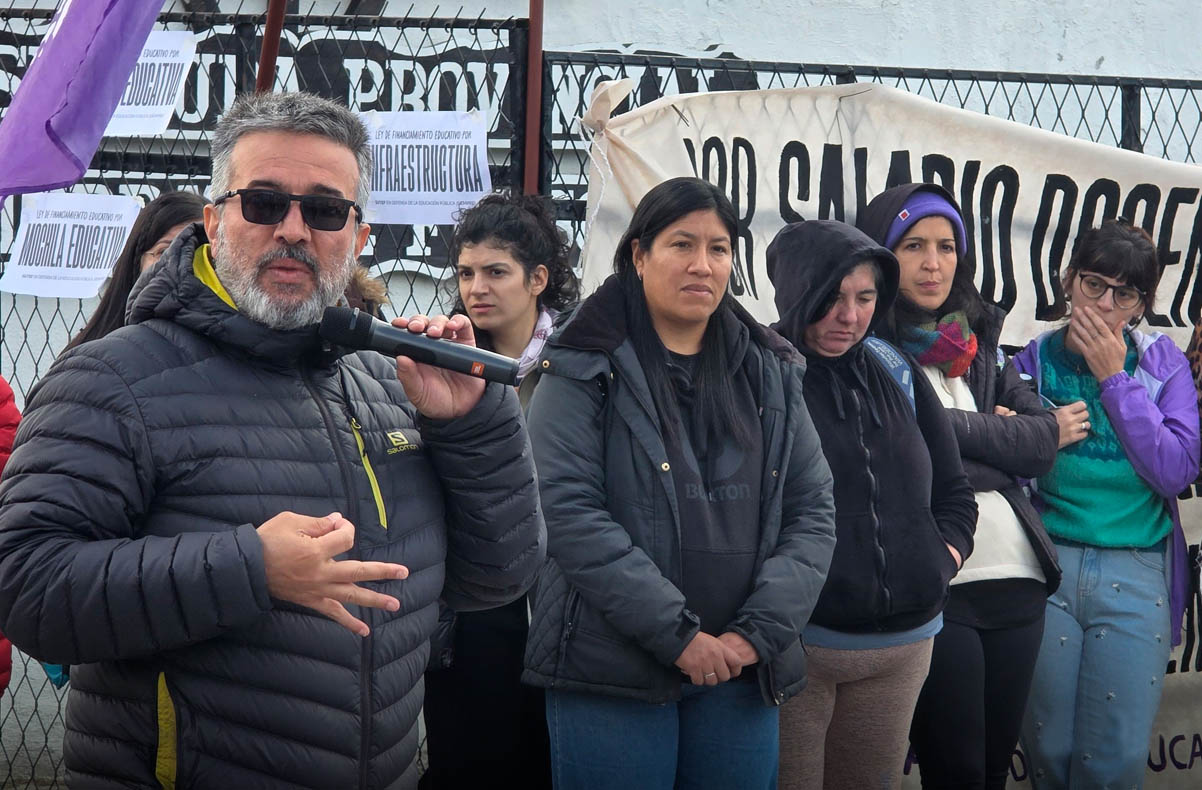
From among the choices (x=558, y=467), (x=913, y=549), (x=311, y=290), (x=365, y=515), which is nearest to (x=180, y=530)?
(x=365, y=515)

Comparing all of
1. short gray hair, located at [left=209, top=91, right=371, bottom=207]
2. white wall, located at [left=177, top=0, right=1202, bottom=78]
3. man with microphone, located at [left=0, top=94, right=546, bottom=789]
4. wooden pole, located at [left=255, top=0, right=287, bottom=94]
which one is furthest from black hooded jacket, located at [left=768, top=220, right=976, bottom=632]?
white wall, located at [left=177, top=0, right=1202, bottom=78]

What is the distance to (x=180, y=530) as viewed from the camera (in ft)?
5.29

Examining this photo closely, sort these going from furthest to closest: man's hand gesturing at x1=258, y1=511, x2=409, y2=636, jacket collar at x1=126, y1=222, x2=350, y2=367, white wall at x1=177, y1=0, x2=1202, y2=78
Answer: white wall at x1=177, y1=0, x2=1202, y2=78, jacket collar at x1=126, y1=222, x2=350, y2=367, man's hand gesturing at x1=258, y1=511, x2=409, y2=636

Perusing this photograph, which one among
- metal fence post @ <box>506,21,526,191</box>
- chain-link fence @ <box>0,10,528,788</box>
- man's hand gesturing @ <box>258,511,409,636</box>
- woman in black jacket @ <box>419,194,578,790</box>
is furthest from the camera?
chain-link fence @ <box>0,10,528,788</box>

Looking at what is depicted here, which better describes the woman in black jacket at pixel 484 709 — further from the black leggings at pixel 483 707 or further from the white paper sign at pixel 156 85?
the white paper sign at pixel 156 85

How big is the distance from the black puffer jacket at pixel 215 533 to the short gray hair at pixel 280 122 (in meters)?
0.12

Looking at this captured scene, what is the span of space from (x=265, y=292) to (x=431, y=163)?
1.98m

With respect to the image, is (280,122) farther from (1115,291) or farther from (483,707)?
(1115,291)

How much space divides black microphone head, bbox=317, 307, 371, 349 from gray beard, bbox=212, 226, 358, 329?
4 centimetres

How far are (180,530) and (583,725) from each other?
1185 millimetres

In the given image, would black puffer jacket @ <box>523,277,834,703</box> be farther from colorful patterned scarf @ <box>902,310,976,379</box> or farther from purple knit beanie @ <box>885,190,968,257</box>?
purple knit beanie @ <box>885,190,968,257</box>

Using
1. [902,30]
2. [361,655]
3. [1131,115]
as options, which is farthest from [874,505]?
[902,30]

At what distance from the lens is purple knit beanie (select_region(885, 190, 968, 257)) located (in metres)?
3.36

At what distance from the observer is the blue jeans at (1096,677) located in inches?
135
